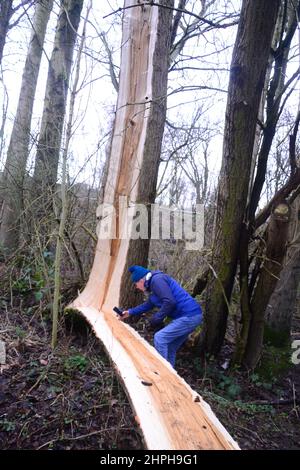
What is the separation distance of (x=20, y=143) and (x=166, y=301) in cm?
416

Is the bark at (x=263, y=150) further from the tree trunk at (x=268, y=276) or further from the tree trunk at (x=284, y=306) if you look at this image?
the tree trunk at (x=284, y=306)

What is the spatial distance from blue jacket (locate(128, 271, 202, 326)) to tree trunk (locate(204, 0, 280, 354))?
1.34ft

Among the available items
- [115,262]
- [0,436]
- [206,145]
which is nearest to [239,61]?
[115,262]

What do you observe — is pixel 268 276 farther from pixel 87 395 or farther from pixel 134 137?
pixel 134 137

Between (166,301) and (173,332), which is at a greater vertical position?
(166,301)

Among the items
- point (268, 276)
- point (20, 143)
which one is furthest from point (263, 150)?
point (20, 143)

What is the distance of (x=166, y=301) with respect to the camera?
3738 millimetres

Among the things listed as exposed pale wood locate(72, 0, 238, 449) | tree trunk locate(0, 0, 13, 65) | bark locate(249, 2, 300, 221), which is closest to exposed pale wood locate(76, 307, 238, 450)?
exposed pale wood locate(72, 0, 238, 449)

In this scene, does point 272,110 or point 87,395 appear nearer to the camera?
point 87,395

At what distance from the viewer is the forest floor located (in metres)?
2.56

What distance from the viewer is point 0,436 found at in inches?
97.6

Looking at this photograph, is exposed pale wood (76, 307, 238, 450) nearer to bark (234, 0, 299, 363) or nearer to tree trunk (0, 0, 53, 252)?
bark (234, 0, 299, 363)

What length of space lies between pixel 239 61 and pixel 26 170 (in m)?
3.35
